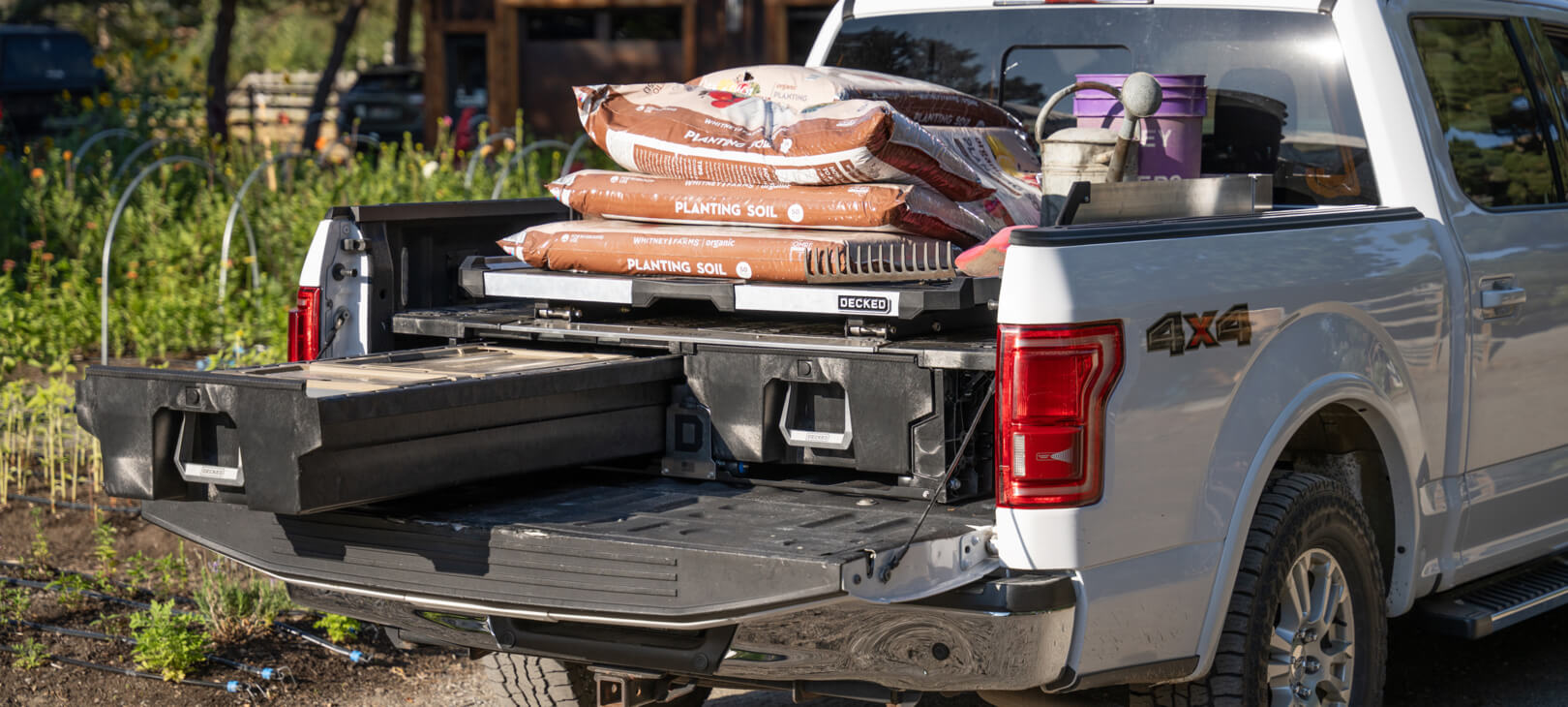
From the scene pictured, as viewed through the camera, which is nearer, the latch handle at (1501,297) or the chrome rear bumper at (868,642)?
the chrome rear bumper at (868,642)

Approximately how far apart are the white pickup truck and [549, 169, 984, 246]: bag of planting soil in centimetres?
23

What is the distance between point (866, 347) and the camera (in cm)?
373

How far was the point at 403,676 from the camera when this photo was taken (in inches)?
212

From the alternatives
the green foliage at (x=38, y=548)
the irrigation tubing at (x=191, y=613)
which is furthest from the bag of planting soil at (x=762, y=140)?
the green foliage at (x=38, y=548)

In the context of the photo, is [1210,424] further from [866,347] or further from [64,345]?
[64,345]

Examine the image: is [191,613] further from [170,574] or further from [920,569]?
[920,569]

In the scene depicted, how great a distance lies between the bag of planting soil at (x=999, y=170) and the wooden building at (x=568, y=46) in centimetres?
1480

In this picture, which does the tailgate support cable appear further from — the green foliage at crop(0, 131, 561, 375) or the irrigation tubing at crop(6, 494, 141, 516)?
the green foliage at crop(0, 131, 561, 375)

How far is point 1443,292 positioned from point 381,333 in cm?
274

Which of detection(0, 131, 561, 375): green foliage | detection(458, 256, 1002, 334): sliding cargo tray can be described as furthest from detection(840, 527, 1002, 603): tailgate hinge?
detection(0, 131, 561, 375): green foliage

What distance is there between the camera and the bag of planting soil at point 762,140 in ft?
13.2

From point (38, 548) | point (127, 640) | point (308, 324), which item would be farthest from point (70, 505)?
point (308, 324)

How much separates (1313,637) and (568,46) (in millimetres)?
17591

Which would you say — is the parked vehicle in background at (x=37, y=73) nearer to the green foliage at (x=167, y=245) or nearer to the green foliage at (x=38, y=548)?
the green foliage at (x=167, y=245)
